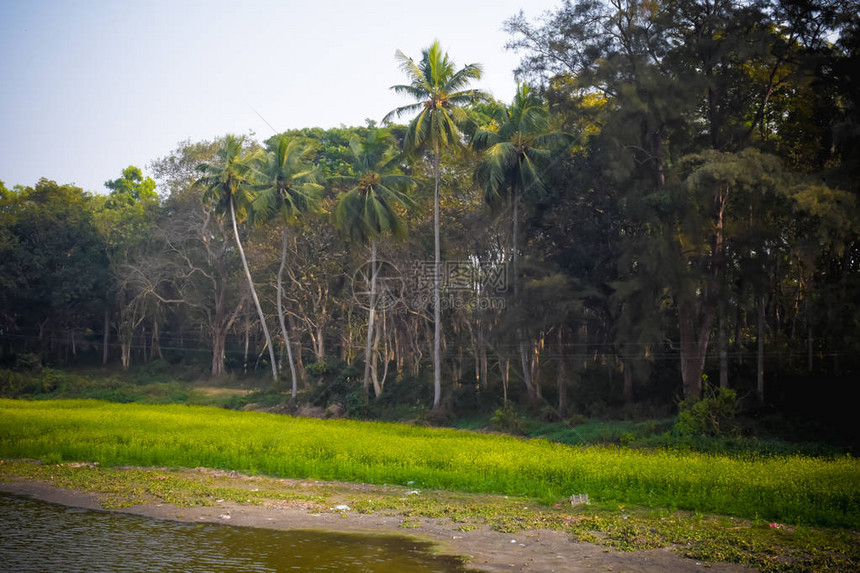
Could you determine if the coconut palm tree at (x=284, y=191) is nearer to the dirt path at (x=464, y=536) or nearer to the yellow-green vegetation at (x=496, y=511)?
the yellow-green vegetation at (x=496, y=511)

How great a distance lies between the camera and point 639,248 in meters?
25.5

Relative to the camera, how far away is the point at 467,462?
676 inches

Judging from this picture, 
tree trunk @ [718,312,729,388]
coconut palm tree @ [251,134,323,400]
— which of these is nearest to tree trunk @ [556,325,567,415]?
tree trunk @ [718,312,729,388]

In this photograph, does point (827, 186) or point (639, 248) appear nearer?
point (827, 186)

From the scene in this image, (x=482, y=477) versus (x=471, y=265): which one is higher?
(x=471, y=265)

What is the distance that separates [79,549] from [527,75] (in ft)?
81.3

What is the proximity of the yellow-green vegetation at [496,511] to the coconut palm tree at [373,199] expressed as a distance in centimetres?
1776

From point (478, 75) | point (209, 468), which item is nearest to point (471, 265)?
point (478, 75)

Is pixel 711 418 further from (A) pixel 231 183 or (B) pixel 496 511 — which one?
(A) pixel 231 183

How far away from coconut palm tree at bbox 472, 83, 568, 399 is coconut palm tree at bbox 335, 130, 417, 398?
4.60m

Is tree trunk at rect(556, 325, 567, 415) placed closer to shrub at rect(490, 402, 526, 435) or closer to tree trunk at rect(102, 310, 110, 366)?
shrub at rect(490, 402, 526, 435)

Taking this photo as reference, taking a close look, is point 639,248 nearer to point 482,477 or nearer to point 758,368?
point 758,368

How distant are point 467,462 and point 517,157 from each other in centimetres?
1650

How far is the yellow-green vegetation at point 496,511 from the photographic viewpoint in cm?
1040
